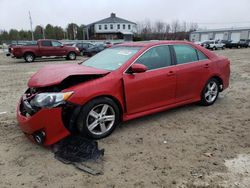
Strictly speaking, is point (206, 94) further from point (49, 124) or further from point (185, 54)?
point (49, 124)

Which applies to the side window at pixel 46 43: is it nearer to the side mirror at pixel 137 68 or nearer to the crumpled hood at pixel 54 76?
the crumpled hood at pixel 54 76

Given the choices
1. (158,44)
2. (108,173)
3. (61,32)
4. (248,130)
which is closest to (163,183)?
(108,173)

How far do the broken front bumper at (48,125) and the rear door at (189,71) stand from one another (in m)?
2.49

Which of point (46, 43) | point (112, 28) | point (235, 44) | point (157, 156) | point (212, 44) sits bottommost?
point (157, 156)

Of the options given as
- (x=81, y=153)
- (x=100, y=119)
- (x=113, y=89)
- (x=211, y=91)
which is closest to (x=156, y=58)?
(x=113, y=89)

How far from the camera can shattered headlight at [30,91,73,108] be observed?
367 centimetres

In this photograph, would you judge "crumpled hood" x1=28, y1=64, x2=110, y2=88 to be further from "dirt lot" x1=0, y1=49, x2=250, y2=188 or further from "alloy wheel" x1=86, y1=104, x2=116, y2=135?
"dirt lot" x1=0, y1=49, x2=250, y2=188

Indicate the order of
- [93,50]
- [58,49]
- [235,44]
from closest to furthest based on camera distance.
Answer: [58,49] < [93,50] < [235,44]

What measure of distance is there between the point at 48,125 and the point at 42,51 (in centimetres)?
1764

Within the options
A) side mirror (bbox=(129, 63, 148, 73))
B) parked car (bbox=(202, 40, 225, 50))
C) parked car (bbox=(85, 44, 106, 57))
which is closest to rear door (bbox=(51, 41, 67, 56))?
parked car (bbox=(85, 44, 106, 57))

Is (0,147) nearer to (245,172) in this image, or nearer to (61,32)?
(245,172)

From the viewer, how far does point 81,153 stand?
144 inches

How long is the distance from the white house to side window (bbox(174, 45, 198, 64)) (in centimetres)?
6960

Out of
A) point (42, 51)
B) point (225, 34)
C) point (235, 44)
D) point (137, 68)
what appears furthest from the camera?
point (225, 34)
